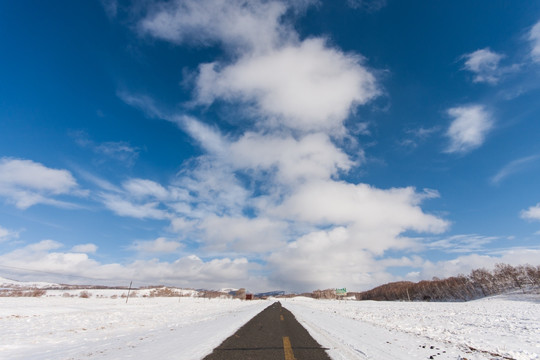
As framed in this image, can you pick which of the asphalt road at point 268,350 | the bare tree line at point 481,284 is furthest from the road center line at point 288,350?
the bare tree line at point 481,284

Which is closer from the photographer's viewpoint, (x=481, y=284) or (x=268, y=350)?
(x=268, y=350)

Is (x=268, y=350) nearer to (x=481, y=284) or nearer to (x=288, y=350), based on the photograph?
(x=288, y=350)

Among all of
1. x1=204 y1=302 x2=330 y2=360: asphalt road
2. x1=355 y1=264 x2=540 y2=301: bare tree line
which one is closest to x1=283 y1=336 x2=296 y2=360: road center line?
x1=204 y1=302 x2=330 y2=360: asphalt road

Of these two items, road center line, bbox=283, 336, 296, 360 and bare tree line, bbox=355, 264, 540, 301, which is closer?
road center line, bbox=283, 336, 296, 360

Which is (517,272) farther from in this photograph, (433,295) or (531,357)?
(531,357)

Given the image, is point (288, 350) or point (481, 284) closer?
point (288, 350)

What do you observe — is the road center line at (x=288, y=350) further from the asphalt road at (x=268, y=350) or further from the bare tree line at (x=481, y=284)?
the bare tree line at (x=481, y=284)

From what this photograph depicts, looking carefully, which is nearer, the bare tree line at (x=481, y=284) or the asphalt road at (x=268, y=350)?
the asphalt road at (x=268, y=350)

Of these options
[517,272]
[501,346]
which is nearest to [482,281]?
[517,272]

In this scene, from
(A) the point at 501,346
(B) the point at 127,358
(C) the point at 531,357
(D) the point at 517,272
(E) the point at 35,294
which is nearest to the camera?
(B) the point at 127,358

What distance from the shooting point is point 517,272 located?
92375 mm

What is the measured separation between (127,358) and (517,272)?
5194 inches

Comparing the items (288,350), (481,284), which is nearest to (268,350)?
(288,350)

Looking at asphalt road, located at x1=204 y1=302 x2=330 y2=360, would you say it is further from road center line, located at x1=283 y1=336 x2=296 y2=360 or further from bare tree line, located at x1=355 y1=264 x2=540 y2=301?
bare tree line, located at x1=355 y1=264 x2=540 y2=301
